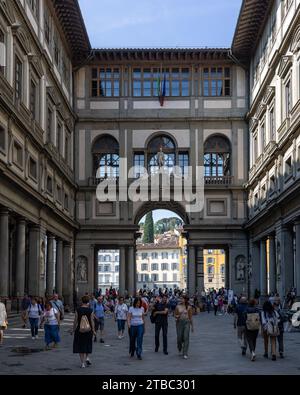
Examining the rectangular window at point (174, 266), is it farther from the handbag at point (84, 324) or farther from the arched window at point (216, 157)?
the handbag at point (84, 324)

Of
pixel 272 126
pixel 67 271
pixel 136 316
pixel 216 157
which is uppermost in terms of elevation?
pixel 272 126

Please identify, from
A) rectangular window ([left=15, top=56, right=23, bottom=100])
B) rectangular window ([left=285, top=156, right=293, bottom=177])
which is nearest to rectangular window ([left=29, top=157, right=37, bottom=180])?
rectangular window ([left=15, top=56, right=23, bottom=100])

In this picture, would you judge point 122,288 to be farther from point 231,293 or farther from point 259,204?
point 259,204

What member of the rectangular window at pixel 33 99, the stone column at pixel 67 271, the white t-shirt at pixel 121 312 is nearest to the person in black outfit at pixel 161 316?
the white t-shirt at pixel 121 312

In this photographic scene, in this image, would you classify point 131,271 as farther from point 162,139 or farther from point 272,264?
point 272,264

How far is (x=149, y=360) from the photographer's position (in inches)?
776

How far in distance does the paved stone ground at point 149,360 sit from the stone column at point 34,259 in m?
14.4

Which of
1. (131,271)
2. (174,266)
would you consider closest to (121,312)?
(131,271)

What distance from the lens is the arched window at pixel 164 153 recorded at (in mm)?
57469

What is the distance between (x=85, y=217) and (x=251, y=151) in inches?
532

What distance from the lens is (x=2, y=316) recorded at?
21719mm

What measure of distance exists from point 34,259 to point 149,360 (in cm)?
2264

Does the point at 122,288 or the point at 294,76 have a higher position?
the point at 294,76

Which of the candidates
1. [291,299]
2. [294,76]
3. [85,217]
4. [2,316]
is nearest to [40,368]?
[2,316]
